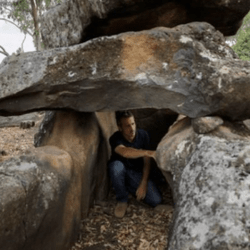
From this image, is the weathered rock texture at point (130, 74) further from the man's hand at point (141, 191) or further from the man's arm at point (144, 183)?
the man's hand at point (141, 191)

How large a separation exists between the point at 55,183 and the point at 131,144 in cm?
147

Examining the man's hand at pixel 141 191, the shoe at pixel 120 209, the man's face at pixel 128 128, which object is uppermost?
the man's face at pixel 128 128

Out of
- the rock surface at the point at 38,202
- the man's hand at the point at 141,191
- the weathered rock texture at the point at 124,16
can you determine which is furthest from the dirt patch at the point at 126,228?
the weathered rock texture at the point at 124,16

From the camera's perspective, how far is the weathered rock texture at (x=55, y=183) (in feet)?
7.82

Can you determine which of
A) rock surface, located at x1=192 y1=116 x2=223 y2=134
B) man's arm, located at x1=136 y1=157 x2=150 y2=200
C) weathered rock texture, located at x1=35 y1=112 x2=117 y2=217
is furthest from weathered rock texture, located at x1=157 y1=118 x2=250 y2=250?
man's arm, located at x1=136 y1=157 x2=150 y2=200

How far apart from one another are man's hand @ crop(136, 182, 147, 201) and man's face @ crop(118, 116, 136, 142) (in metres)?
0.62

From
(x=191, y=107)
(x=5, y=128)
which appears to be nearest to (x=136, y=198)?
(x=191, y=107)

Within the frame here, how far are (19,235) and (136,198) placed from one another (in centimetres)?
197

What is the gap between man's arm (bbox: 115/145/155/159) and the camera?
3635mm

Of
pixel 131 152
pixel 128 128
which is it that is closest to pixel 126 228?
pixel 131 152

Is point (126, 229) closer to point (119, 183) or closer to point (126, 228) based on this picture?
point (126, 228)

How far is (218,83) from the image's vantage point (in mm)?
2600

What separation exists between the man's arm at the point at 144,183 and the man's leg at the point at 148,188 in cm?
6

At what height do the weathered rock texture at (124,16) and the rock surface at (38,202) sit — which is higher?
the weathered rock texture at (124,16)
